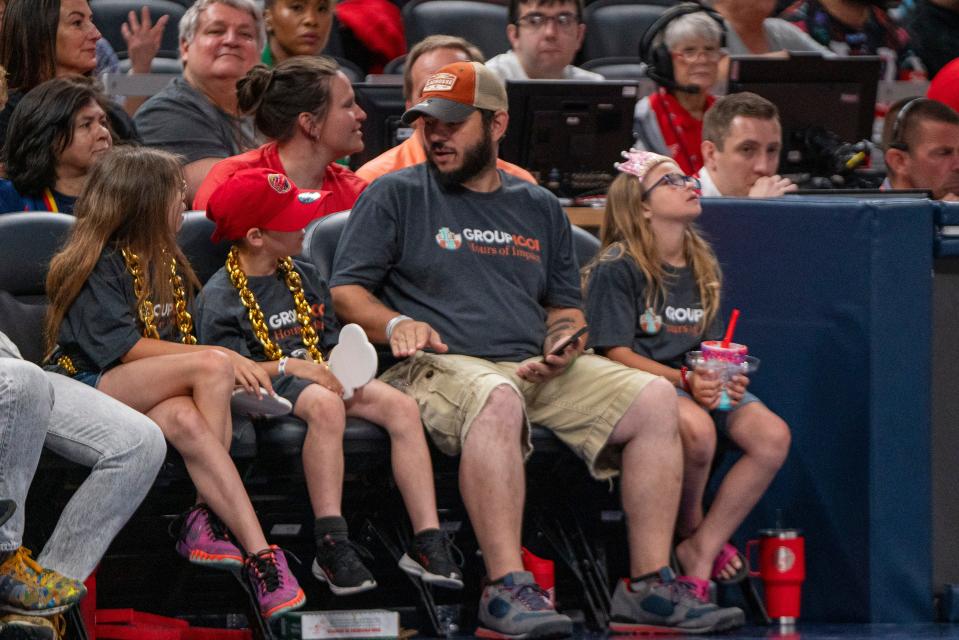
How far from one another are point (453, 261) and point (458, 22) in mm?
3518

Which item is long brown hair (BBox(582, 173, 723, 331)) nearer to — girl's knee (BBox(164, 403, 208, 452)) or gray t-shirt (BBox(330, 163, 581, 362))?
gray t-shirt (BBox(330, 163, 581, 362))

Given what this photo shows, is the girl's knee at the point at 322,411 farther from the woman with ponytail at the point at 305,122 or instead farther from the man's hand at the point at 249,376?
the woman with ponytail at the point at 305,122

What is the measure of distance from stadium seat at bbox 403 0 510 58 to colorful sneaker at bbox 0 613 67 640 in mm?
4619

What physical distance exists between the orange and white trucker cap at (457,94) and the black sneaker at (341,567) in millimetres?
1284

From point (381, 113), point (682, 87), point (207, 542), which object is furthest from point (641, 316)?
point (682, 87)

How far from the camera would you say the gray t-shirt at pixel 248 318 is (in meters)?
4.45

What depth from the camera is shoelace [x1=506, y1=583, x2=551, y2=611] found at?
167 inches

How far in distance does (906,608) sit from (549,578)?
0.99 metres

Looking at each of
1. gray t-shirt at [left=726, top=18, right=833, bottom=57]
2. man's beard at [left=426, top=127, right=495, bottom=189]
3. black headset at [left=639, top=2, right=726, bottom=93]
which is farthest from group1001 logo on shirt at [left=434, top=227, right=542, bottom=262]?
gray t-shirt at [left=726, top=18, right=833, bottom=57]

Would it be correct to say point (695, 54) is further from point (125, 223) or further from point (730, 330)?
point (125, 223)

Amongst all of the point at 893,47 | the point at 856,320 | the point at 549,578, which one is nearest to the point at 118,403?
the point at 549,578

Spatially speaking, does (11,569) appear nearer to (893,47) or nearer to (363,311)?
(363,311)

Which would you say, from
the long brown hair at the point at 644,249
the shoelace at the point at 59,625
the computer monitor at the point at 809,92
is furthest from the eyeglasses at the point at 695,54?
the shoelace at the point at 59,625

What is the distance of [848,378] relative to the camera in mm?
4711
